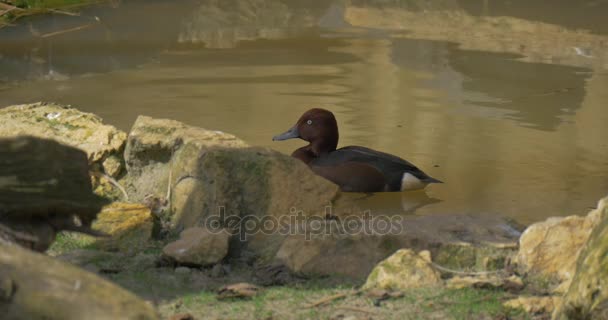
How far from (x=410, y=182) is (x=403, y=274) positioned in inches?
105

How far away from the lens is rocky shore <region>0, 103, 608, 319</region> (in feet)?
11.9

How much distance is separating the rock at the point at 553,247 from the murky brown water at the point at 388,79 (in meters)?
0.92

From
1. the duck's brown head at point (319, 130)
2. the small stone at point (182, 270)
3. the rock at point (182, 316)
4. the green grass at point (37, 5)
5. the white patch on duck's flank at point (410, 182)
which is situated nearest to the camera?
the rock at point (182, 316)

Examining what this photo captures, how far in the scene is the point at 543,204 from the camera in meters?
6.89

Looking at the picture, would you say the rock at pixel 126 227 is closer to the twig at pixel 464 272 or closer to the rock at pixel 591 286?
the twig at pixel 464 272

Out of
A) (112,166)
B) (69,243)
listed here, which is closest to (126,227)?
(69,243)

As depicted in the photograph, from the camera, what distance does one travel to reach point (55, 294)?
287 centimetres

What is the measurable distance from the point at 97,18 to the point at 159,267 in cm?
929

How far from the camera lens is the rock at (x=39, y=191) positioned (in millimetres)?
3848

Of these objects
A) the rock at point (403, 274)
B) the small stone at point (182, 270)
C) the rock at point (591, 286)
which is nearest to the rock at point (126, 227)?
the small stone at point (182, 270)

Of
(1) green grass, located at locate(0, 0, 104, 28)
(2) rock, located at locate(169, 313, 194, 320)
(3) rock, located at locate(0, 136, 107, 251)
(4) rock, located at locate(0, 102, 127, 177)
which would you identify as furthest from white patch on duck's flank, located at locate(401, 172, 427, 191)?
(1) green grass, located at locate(0, 0, 104, 28)

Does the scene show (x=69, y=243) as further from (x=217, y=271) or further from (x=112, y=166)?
(x=112, y=166)

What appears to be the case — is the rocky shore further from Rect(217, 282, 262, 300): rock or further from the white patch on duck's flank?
the white patch on duck's flank

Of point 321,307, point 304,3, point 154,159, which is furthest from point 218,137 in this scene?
point 304,3
